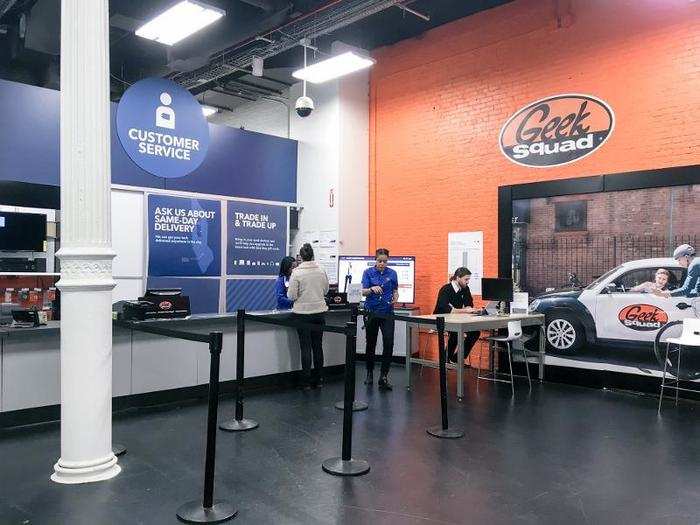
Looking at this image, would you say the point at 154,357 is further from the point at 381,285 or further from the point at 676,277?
the point at 676,277

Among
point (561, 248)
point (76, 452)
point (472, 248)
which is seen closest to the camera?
point (76, 452)

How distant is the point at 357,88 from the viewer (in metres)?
8.83

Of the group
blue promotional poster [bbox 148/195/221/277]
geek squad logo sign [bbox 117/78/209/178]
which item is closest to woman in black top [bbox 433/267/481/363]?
blue promotional poster [bbox 148/195/221/277]

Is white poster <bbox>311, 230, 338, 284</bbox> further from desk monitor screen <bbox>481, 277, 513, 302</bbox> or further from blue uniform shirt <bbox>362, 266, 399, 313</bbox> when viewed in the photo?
desk monitor screen <bbox>481, 277, 513, 302</bbox>

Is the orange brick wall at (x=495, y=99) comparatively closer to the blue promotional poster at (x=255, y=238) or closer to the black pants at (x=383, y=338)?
the blue promotional poster at (x=255, y=238)

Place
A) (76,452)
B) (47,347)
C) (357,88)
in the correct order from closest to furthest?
(76,452)
(47,347)
(357,88)

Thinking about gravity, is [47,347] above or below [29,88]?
below

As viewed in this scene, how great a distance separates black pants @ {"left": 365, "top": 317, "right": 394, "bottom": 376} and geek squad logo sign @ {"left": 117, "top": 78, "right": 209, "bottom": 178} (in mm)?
2830

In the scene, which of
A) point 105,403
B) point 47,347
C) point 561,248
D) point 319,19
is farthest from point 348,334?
point 319,19

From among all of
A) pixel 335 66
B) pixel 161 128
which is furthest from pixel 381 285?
pixel 161 128

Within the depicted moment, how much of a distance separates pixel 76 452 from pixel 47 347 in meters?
1.42

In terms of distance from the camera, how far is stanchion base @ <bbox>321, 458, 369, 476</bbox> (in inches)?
147

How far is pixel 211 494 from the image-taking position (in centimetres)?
318

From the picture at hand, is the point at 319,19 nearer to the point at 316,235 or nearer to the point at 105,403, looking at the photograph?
the point at 316,235
